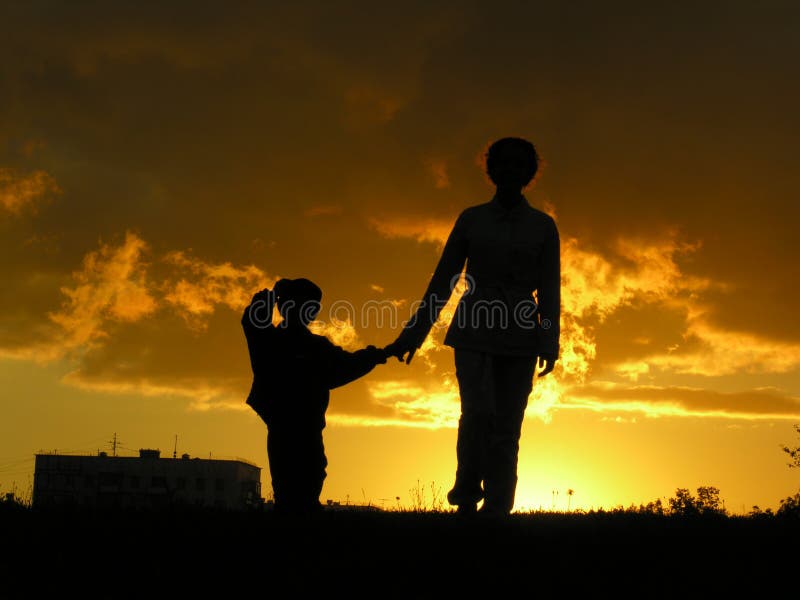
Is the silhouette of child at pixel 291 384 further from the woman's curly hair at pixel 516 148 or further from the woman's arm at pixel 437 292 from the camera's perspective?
the woman's curly hair at pixel 516 148

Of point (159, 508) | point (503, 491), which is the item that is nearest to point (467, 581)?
point (503, 491)

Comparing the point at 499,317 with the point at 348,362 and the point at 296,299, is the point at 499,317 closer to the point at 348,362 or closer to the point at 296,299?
the point at 348,362

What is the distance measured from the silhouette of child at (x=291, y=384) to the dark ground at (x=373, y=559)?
171cm

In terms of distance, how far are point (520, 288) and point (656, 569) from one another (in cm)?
325

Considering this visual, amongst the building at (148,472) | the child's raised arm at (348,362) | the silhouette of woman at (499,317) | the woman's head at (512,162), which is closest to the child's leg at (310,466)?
the child's raised arm at (348,362)

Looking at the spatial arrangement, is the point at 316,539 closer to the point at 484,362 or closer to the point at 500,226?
the point at 484,362

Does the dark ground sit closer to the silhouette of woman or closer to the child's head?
the silhouette of woman

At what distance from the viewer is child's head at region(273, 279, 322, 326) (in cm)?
985

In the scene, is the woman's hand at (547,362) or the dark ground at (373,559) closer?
the dark ground at (373,559)

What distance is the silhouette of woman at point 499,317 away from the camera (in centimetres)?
904

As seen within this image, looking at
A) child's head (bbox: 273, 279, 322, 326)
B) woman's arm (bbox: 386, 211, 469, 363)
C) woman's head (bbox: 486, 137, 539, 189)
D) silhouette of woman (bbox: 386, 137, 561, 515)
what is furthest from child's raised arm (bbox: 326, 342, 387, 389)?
woman's head (bbox: 486, 137, 539, 189)

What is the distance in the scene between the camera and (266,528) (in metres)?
7.52

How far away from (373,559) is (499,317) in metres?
3.17

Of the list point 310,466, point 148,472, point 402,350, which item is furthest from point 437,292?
point 148,472
